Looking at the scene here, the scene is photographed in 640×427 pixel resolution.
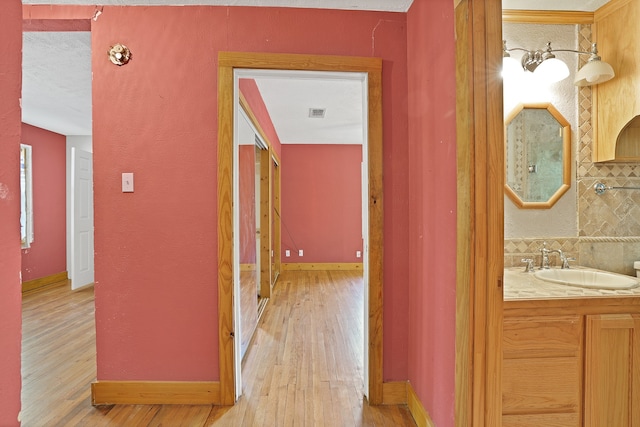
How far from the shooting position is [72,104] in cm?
387

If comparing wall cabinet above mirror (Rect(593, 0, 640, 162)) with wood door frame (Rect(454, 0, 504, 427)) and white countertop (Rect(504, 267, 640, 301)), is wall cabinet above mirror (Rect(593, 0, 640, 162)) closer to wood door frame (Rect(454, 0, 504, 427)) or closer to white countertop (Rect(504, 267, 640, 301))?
white countertop (Rect(504, 267, 640, 301))

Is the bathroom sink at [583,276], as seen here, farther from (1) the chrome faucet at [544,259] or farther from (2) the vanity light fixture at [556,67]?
(2) the vanity light fixture at [556,67]

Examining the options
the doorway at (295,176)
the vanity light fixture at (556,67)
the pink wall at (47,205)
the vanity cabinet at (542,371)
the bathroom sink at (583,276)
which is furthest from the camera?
the pink wall at (47,205)

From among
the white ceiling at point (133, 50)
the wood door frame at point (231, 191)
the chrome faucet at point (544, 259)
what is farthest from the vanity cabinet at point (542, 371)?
the white ceiling at point (133, 50)

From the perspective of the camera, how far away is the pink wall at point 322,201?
6.26m

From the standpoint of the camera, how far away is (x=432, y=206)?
5.46 ft

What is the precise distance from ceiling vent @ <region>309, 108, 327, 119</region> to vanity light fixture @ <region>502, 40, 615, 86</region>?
251 centimetres

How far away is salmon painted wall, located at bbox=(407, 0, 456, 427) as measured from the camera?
4.78 ft

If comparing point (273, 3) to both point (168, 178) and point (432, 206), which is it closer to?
point (168, 178)

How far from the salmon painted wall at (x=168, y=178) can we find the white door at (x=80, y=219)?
2.94 meters

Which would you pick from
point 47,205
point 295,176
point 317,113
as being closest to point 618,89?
point 317,113

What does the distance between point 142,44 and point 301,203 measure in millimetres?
4486

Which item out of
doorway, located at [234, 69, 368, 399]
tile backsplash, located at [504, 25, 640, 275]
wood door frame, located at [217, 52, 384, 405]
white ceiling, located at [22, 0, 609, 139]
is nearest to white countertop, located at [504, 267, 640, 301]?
tile backsplash, located at [504, 25, 640, 275]

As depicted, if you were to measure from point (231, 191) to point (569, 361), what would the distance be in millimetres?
1796
